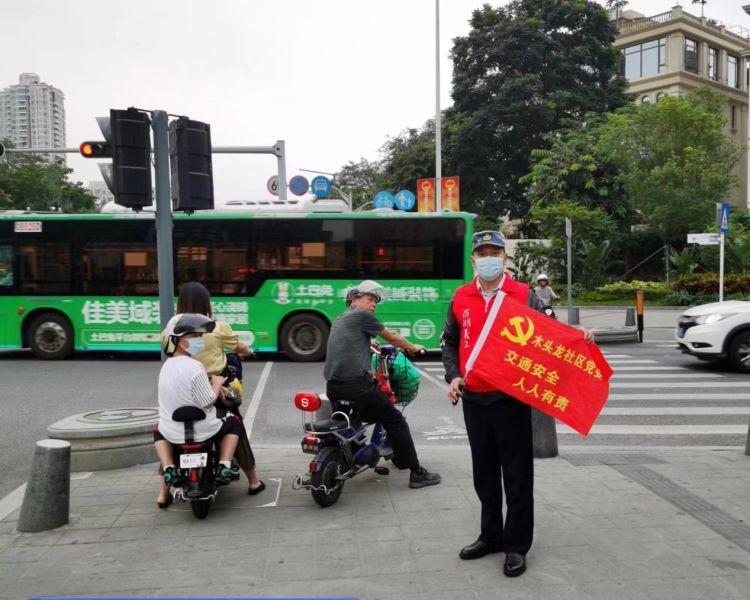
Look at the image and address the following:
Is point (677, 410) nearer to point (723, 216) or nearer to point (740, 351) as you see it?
point (740, 351)

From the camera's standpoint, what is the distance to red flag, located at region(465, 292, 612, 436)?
3994mm

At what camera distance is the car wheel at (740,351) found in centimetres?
1210

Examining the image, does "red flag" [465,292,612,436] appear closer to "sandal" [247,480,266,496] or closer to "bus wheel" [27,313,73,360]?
"sandal" [247,480,266,496]

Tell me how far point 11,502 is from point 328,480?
254 cm

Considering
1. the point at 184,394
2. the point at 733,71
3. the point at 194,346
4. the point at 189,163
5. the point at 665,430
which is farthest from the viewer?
the point at 733,71

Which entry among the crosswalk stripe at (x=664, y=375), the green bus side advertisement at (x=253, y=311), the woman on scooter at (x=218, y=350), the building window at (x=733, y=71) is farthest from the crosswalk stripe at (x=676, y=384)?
the building window at (x=733, y=71)

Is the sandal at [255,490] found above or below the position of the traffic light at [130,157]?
below

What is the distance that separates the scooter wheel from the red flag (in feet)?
4.91

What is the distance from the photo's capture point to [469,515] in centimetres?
486

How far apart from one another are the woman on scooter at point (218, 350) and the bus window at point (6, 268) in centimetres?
1066

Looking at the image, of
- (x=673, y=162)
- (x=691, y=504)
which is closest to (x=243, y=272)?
(x=691, y=504)

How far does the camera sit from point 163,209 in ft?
22.9

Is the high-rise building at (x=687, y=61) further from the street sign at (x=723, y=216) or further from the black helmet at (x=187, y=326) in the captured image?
the black helmet at (x=187, y=326)

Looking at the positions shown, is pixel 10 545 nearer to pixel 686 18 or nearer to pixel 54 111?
pixel 686 18
